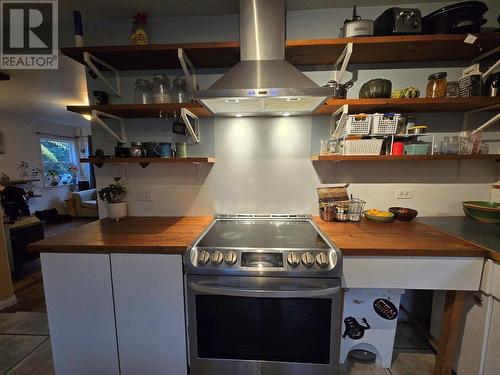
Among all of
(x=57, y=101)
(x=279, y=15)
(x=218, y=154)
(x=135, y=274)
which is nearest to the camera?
(x=135, y=274)

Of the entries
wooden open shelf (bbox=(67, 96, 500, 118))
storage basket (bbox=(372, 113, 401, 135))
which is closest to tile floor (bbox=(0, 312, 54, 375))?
wooden open shelf (bbox=(67, 96, 500, 118))

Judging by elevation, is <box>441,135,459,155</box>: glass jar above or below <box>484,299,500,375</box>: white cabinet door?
above

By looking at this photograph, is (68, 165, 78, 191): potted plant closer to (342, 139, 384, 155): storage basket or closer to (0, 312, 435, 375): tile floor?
(0, 312, 435, 375): tile floor

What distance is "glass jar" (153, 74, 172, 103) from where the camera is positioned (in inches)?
59.2

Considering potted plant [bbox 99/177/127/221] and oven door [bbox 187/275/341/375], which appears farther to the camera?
potted plant [bbox 99/177/127/221]

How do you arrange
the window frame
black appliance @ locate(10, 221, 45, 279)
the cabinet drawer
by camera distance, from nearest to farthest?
the cabinet drawer → black appliance @ locate(10, 221, 45, 279) → the window frame

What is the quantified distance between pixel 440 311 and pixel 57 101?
18.1 feet

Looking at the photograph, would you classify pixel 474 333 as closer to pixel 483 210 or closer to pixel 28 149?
pixel 483 210

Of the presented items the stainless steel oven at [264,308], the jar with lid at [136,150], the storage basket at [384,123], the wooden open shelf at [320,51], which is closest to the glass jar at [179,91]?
the wooden open shelf at [320,51]

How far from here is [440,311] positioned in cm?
149

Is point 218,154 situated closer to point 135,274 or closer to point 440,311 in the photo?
point 135,274

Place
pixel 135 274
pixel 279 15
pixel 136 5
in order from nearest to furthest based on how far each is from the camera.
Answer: pixel 135 274 → pixel 279 15 → pixel 136 5

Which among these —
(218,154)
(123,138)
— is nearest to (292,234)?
(218,154)

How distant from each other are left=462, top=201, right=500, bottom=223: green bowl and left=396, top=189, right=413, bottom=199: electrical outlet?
34 centimetres
